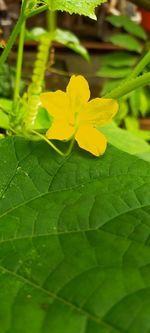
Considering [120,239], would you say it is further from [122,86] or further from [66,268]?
[122,86]

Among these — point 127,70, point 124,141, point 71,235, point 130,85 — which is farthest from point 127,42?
point 71,235

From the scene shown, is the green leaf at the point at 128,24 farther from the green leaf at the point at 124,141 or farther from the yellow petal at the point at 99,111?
the yellow petal at the point at 99,111

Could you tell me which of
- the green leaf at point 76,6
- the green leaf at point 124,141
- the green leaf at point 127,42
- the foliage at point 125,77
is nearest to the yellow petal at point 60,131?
the green leaf at point 76,6

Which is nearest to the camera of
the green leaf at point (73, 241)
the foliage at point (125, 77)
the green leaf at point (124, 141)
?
the green leaf at point (73, 241)

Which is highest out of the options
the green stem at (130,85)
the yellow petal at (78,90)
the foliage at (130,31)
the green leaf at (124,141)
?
the green stem at (130,85)

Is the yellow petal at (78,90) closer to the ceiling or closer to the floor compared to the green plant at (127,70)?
closer to the ceiling

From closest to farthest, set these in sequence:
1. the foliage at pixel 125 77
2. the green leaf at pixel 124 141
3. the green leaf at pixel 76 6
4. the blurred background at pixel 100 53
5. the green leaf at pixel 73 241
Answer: the green leaf at pixel 73 241 → the green leaf at pixel 76 6 → the green leaf at pixel 124 141 → the blurred background at pixel 100 53 → the foliage at pixel 125 77

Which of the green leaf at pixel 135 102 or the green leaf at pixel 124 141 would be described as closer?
the green leaf at pixel 124 141

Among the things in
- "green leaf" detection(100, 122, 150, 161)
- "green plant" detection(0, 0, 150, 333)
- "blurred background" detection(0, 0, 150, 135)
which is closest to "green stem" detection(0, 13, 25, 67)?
"green plant" detection(0, 0, 150, 333)
